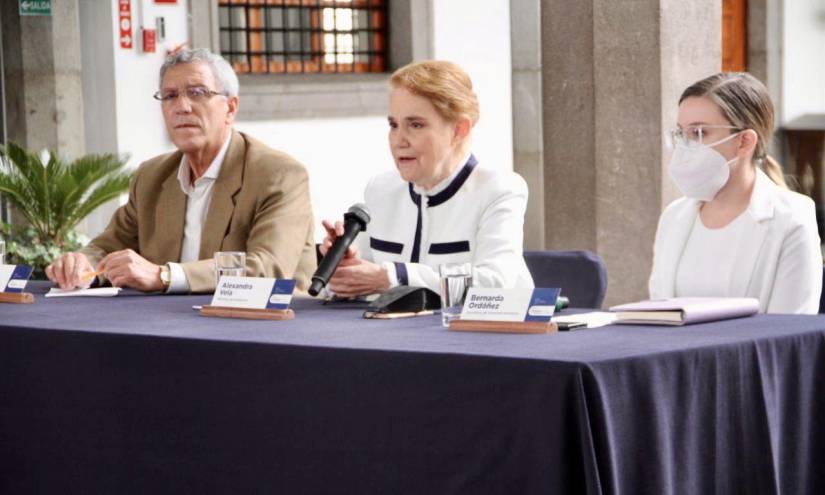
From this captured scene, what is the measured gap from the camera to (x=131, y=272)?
4723 millimetres

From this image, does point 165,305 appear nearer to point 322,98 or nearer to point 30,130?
point 30,130

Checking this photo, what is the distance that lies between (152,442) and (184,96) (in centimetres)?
180

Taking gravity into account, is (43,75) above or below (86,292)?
above

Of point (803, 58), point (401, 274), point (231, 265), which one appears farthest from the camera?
point (803, 58)

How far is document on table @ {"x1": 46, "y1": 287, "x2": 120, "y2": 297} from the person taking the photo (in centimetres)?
473

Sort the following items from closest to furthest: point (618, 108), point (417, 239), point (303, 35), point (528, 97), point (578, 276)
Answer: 1. point (417, 239)
2. point (578, 276)
3. point (618, 108)
4. point (303, 35)
5. point (528, 97)

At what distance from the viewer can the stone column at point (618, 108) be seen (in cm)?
719

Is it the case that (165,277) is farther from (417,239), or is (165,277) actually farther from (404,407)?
(404,407)

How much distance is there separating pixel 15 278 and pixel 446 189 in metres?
1.27

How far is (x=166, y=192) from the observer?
5.33m

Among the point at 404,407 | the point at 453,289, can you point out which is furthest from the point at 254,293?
the point at 404,407

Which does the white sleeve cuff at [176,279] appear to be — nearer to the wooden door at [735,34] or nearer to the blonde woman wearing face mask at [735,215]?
the blonde woman wearing face mask at [735,215]

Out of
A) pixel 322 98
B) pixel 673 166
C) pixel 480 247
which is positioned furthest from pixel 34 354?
pixel 322 98

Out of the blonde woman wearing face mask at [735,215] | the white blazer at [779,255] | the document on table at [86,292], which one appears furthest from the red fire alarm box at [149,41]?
the white blazer at [779,255]
